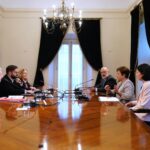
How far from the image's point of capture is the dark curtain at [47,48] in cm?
680

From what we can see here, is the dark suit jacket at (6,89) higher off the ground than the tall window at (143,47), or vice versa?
the tall window at (143,47)

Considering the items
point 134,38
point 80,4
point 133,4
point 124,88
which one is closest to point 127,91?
point 124,88

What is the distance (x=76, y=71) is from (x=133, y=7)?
2.18 m

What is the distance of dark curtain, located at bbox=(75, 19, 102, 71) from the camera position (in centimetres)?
685

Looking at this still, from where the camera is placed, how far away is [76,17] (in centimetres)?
679

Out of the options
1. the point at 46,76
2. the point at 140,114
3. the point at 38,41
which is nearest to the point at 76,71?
the point at 46,76

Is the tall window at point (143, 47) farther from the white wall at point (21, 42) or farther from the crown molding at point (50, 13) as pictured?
the white wall at point (21, 42)

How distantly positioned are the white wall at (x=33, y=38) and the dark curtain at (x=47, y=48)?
0.15m

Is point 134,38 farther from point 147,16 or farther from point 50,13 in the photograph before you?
point 50,13

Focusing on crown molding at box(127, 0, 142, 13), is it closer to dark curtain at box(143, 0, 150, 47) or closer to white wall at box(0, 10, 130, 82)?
white wall at box(0, 10, 130, 82)

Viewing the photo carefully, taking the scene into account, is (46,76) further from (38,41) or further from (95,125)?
(95,125)

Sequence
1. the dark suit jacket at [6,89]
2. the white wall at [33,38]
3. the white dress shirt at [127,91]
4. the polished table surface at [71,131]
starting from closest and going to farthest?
the polished table surface at [71,131] → the white dress shirt at [127,91] → the dark suit jacket at [6,89] → the white wall at [33,38]

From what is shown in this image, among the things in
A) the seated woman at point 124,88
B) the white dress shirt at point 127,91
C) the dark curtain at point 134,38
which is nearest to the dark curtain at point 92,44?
the dark curtain at point 134,38

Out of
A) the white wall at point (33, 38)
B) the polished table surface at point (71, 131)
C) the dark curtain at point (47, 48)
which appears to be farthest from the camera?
the white wall at point (33, 38)
